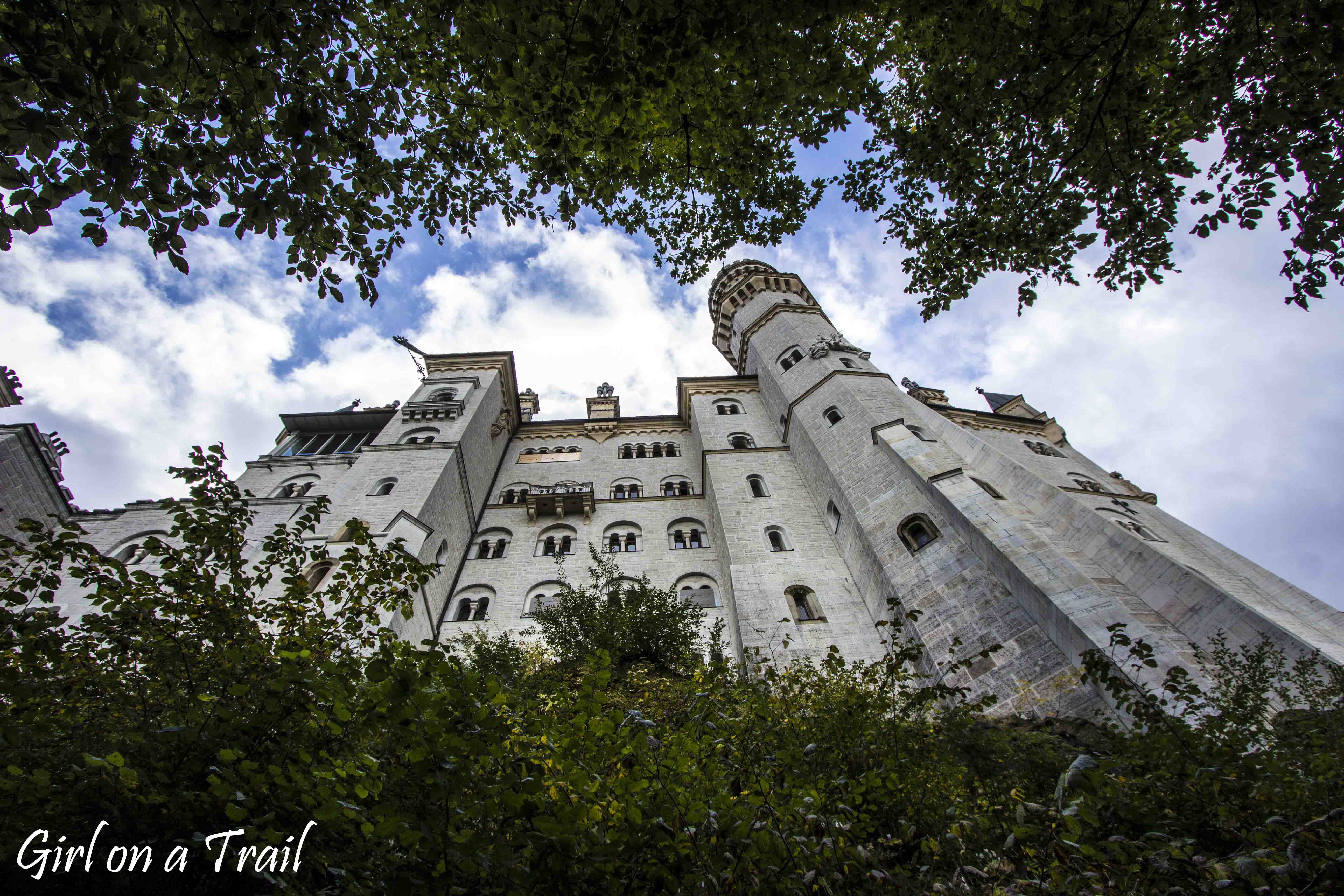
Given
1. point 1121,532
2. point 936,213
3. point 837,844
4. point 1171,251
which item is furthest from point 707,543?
point 837,844

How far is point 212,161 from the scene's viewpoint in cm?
345

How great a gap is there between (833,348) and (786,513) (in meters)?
7.76

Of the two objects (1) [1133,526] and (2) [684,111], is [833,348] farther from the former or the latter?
(2) [684,111]

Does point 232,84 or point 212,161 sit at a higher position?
point 232,84

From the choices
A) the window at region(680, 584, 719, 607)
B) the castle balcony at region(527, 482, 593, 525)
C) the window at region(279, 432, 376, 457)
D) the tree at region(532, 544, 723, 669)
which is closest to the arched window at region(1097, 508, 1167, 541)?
the window at region(680, 584, 719, 607)

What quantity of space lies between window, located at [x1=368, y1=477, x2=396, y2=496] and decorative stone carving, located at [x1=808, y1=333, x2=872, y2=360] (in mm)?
15673

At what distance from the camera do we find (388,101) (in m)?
4.82

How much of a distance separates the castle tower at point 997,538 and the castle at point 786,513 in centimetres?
6

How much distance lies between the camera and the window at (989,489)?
1338 cm

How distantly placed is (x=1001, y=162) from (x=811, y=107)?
110 inches

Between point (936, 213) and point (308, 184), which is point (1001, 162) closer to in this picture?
point (936, 213)

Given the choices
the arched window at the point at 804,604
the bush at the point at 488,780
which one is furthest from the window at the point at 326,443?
the bush at the point at 488,780

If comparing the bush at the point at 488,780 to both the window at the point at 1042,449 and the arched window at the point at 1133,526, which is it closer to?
the arched window at the point at 1133,526

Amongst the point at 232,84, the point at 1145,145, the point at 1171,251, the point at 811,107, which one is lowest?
the point at 232,84
